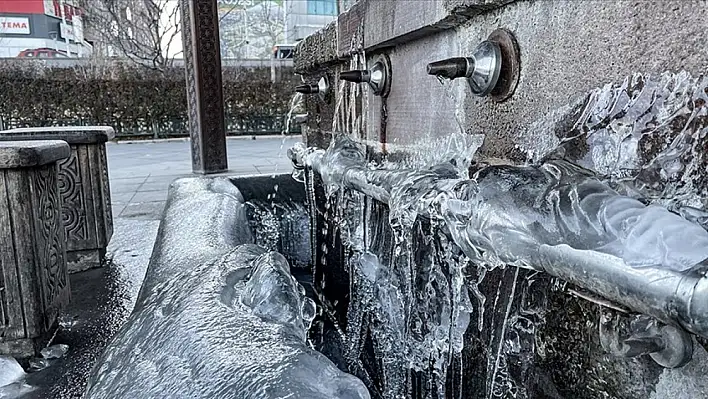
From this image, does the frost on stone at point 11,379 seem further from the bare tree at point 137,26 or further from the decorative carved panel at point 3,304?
the bare tree at point 137,26

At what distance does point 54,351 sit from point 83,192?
1609 mm

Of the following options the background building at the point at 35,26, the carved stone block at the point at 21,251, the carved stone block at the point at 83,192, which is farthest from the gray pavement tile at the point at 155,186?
the background building at the point at 35,26

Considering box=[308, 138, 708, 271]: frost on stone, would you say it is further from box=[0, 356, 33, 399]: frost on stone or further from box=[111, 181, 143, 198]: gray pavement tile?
box=[111, 181, 143, 198]: gray pavement tile

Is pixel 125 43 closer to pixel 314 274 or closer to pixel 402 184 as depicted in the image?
pixel 314 274

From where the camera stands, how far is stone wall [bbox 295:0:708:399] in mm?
911

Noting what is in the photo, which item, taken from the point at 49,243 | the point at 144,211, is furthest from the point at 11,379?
the point at 144,211

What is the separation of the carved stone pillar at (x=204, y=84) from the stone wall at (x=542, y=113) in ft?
22.1

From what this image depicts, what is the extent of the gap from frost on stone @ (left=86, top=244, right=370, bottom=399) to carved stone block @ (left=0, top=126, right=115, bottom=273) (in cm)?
256

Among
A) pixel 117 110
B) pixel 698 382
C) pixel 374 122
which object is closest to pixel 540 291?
pixel 698 382

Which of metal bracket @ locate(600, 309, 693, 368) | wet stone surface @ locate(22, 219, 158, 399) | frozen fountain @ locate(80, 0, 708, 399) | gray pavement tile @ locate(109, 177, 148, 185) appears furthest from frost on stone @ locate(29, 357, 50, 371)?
gray pavement tile @ locate(109, 177, 148, 185)

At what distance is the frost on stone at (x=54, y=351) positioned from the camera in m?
2.70

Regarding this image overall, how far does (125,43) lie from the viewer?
73.2 ft

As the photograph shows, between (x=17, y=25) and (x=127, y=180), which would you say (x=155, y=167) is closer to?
(x=127, y=180)

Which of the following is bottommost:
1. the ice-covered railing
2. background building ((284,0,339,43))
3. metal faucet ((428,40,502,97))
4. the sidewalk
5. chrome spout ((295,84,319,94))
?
the sidewalk
